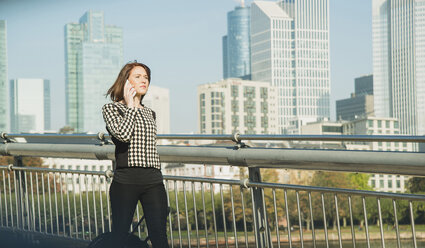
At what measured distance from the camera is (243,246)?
181 inches

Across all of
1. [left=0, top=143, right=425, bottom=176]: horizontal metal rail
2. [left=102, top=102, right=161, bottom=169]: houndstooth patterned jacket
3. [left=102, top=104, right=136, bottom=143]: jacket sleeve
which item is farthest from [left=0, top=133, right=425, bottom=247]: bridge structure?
[left=102, top=104, right=136, bottom=143]: jacket sleeve

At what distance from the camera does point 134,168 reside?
14.0 feet

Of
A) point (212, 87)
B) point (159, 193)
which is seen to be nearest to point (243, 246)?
point (159, 193)

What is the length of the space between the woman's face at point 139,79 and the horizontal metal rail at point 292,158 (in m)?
0.60

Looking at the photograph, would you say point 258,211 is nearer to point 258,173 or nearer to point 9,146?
point 258,173

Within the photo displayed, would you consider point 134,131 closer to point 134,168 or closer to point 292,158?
point 134,168

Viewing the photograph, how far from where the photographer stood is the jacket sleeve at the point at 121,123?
4.23 meters

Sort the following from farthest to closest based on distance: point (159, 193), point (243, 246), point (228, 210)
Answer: point (228, 210) < point (243, 246) < point (159, 193)

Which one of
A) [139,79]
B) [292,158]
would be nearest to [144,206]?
[139,79]

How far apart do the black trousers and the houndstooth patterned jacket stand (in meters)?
0.14

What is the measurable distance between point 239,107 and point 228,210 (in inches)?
7292

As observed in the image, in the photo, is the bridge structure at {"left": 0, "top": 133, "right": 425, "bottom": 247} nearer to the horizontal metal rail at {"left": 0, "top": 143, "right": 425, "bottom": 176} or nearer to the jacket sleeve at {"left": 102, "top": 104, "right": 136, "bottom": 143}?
the horizontal metal rail at {"left": 0, "top": 143, "right": 425, "bottom": 176}

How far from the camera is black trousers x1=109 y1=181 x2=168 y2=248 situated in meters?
4.27

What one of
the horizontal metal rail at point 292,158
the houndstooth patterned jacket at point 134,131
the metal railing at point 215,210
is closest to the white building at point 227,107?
the metal railing at point 215,210
